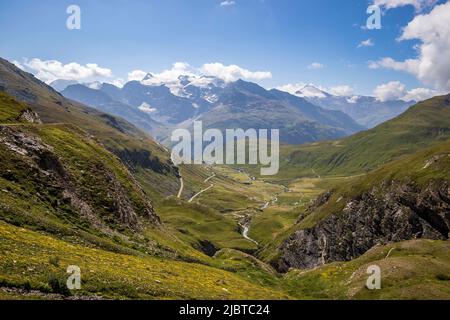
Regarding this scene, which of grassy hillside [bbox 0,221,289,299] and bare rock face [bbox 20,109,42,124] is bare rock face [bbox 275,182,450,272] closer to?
grassy hillside [bbox 0,221,289,299]

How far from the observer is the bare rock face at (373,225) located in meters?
116

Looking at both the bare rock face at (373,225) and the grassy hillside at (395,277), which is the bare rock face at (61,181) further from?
the bare rock face at (373,225)

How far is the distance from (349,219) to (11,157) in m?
113

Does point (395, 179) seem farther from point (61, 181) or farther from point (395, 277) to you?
point (61, 181)

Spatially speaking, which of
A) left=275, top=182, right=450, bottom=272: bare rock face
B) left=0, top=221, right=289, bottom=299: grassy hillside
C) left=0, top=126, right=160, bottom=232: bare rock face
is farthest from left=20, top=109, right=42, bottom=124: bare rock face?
left=275, top=182, right=450, bottom=272: bare rock face

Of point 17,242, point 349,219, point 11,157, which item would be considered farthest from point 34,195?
point 349,219

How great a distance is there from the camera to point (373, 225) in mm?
134375

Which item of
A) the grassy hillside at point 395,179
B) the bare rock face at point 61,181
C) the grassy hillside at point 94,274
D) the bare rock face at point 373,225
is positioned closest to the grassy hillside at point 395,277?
the grassy hillside at point 94,274

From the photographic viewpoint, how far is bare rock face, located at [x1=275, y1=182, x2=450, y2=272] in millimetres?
116438

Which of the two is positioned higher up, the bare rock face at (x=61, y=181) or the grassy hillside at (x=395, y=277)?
the bare rock face at (x=61, y=181)

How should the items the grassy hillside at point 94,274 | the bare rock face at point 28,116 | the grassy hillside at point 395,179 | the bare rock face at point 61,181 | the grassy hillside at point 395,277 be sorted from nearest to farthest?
the grassy hillside at point 94,274
the grassy hillside at point 395,277
the bare rock face at point 61,181
the bare rock face at point 28,116
the grassy hillside at point 395,179
